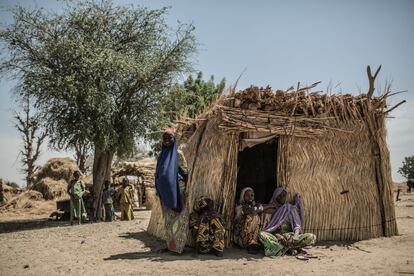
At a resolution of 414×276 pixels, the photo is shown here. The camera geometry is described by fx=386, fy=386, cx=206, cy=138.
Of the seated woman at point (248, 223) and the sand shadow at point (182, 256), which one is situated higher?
the seated woman at point (248, 223)

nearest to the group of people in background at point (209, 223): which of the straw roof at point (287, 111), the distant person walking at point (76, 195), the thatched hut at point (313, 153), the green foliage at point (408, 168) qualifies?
the thatched hut at point (313, 153)

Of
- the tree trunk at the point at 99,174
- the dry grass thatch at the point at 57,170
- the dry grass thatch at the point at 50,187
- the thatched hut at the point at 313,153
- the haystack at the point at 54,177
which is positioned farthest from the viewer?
the dry grass thatch at the point at 57,170

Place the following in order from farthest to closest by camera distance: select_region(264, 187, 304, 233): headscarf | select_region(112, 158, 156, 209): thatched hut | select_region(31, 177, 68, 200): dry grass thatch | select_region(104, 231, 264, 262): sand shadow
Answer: select_region(31, 177, 68, 200): dry grass thatch < select_region(112, 158, 156, 209): thatched hut < select_region(264, 187, 304, 233): headscarf < select_region(104, 231, 264, 262): sand shadow

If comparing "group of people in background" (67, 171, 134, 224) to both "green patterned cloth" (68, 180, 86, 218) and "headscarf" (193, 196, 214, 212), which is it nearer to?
"green patterned cloth" (68, 180, 86, 218)

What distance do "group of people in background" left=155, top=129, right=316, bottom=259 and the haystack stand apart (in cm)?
1356

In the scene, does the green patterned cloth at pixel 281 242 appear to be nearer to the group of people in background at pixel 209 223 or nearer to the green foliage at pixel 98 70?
the group of people in background at pixel 209 223

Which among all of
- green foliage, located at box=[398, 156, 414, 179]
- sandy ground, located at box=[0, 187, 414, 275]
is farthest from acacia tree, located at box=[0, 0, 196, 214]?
green foliage, located at box=[398, 156, 414, 179]

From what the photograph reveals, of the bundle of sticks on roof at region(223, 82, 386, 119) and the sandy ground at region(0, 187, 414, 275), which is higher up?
the bundle of sticks on roof at region(223, 82, 386, 119)

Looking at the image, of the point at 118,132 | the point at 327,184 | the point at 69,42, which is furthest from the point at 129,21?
the point at 327,184

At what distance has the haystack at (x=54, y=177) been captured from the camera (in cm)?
1805

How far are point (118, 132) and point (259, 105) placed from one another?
6733mm

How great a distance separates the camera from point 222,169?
656 cm

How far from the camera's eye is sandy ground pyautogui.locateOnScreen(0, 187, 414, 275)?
5.10 meters

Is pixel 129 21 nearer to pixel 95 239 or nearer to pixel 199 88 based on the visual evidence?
pixel 95 239
